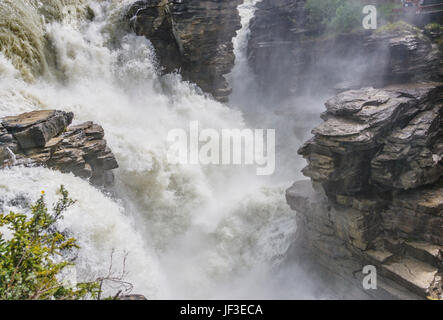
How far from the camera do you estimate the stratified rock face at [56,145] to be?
24.1 feet

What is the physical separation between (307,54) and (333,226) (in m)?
11.4

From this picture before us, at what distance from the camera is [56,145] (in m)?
8.02

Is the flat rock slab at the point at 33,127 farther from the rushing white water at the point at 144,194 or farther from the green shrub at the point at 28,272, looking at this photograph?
the green shrub at the point at 28,272

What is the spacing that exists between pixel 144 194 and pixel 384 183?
778 cm

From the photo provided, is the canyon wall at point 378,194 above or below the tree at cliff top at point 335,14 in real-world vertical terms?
below

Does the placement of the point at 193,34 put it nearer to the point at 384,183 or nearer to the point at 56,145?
the point at 56,145

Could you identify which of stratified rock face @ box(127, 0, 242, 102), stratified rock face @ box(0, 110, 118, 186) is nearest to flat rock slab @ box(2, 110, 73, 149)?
stratified rock face @ box(0, 110, 118, 186)

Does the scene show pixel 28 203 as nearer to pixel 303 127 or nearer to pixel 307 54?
pixel 303 127

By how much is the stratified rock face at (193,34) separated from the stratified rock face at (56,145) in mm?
6804

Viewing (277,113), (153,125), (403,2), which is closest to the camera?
(153,125)

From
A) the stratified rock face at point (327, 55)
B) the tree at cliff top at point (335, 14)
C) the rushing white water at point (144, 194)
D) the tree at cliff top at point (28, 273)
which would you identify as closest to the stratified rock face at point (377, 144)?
the rushing white water at point (144, 194)

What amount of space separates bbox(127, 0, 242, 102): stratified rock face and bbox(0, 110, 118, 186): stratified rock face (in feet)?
22.3

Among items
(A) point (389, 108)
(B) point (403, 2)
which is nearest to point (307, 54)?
(B) point (403, 2)

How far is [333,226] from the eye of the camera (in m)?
9.43
